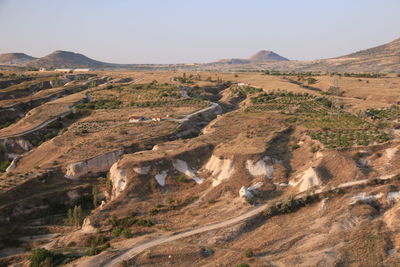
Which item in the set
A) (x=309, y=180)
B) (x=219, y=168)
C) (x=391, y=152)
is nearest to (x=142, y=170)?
(x=219, y=168)

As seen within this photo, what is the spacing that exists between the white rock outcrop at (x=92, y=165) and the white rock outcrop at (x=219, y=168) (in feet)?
62.6

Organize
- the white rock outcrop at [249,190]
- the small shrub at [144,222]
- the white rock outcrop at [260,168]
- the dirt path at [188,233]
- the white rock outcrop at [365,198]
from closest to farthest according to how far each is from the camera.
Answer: the dirt path at [188,233] → the white rock outcrop at [365,198] → the small shrub at [144,222] → the white rock outcrop at [249,190] → the white rock outcrop at [260,168]

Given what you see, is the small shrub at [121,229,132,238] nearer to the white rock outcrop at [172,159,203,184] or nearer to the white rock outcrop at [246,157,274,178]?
the white rock outcrop at [172,159,203,184]

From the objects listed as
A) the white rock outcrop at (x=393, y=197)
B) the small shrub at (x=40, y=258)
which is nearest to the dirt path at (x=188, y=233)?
the white rock outcrop at (x=393, y=197)

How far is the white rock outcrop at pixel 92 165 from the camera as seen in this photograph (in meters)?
59.6

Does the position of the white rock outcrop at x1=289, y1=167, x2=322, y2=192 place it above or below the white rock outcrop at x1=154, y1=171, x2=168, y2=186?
above

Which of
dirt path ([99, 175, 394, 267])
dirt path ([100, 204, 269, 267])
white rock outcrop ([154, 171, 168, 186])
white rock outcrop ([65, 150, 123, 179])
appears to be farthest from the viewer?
white rock outcrop ([65, 150, 123, 179])

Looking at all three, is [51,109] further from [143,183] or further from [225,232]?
[225,232]

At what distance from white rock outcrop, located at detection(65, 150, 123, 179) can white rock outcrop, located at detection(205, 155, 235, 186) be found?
62.6ft

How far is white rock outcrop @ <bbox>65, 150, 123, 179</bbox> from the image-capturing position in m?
59.6

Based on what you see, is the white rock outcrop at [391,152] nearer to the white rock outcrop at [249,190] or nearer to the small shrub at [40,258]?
Answer: the white rock outcrop at [249,190]

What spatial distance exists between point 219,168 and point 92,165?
23890 mm

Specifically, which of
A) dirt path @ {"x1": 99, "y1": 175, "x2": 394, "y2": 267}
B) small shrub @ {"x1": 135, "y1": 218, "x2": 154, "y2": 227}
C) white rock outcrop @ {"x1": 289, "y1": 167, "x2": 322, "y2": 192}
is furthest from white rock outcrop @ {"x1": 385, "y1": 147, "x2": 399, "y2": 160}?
small shrub @ {"x1": 135, "y1": 218, "x2": 154, "y2": 227}

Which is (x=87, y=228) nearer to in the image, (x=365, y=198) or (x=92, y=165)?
(x=92, y=165)
